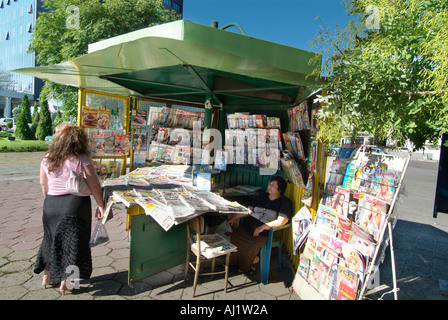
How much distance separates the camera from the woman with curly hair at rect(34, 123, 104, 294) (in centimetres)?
234

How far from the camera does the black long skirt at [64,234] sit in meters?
2.34

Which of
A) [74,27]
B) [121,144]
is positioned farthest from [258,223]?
[74,27]

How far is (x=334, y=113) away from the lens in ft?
6.35

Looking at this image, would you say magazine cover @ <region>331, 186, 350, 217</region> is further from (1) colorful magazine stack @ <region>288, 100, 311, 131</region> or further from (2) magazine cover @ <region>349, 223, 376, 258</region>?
(1) colorful magazine stack @ <region>288, 100, 311, 131</region>

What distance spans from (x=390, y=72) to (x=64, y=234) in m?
2.78

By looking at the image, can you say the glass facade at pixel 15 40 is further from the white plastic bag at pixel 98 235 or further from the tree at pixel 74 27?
the white plastic bag at pixel 98 235

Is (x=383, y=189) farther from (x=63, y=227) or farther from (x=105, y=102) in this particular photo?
(x=105, y=102)

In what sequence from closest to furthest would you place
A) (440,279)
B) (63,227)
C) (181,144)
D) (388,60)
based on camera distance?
(388,60) → (63,227) → (440,279) → (181,144)

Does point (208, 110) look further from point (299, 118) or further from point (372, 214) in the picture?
point (372, 214)

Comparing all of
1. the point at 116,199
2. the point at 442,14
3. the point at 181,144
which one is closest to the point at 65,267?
the point at 116,199

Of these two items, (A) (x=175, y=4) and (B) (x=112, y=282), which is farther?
(A) (x=175, y=4)

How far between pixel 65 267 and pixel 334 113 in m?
2.57

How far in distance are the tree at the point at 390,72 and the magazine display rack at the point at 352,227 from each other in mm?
307

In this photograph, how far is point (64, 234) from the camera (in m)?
2.35
